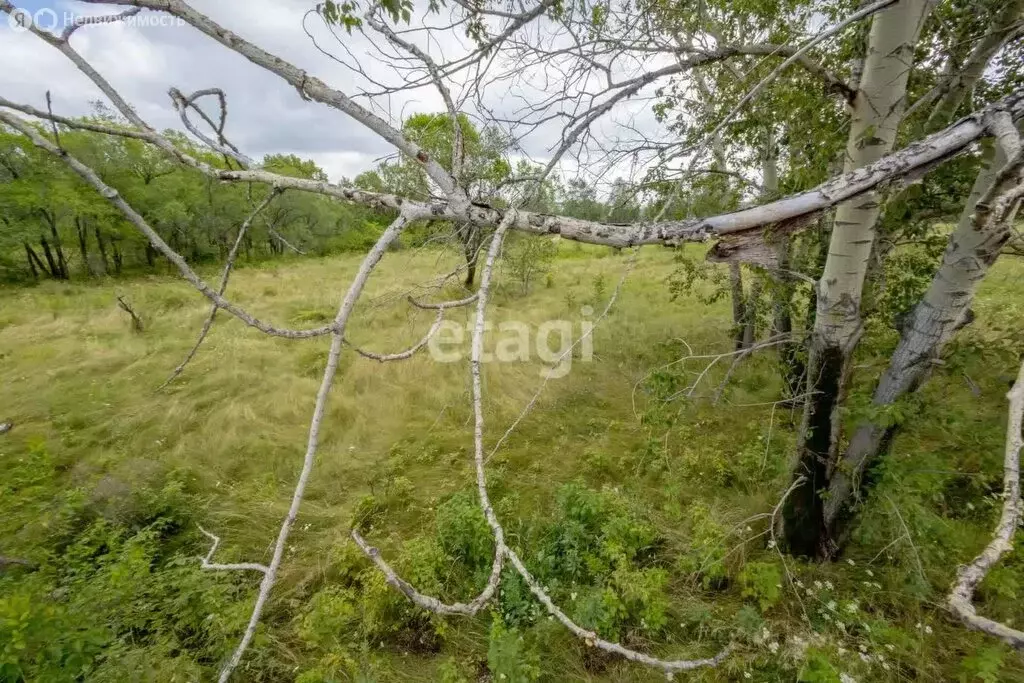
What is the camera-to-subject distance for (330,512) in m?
4.92

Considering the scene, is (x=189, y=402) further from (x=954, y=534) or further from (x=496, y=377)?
(x=954, y=534)

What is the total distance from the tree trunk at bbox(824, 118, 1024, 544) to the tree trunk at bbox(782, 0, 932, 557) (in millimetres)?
202

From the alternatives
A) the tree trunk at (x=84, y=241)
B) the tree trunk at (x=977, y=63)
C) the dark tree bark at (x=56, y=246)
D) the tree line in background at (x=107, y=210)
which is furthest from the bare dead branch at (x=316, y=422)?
the tree trunk at (x=84, y=241)

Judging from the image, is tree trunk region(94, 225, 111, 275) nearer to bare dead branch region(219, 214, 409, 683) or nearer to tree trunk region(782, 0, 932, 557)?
bare dead branch region(219, 214, 409, 683)

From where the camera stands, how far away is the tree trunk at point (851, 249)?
205 cm

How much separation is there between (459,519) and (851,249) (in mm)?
3745

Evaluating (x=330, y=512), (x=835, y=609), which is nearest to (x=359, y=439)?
(x=330, y=512)

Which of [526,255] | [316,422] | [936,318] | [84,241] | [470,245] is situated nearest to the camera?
[316,422]

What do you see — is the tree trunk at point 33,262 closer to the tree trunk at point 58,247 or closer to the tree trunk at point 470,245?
the tree trunk at point 58,247

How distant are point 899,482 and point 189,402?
9.62 m

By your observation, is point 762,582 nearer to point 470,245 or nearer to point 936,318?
point 936,318

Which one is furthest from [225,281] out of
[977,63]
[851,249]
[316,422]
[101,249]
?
[101,249]

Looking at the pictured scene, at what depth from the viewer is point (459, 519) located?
409 centimetres

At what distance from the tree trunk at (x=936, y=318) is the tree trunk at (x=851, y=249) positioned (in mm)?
202
